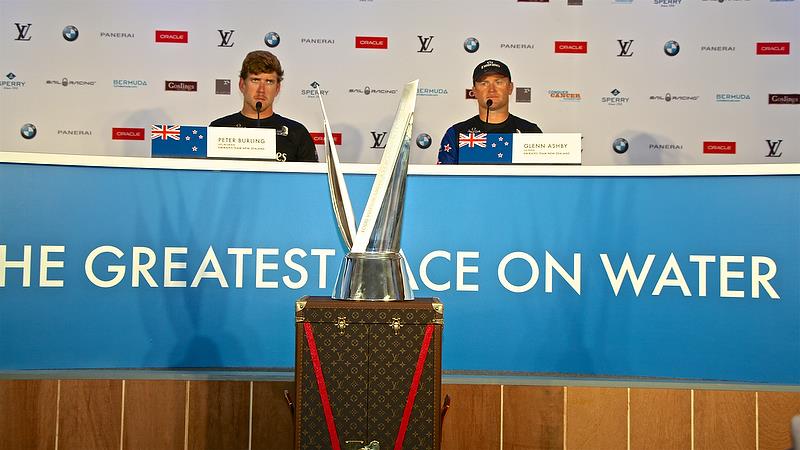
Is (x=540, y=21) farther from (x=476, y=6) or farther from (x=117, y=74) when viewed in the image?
→ (x=117, y=74)

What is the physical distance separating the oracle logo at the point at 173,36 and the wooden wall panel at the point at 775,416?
4025mm

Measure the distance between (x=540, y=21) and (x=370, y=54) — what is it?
115 centimetres

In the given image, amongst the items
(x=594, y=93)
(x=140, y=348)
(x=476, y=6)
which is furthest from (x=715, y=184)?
(x=476, y=6)

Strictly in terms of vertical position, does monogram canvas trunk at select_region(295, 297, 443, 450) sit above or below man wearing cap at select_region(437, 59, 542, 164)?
below

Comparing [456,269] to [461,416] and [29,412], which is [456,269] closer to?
[461,416]

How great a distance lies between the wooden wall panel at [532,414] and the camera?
2109 mm

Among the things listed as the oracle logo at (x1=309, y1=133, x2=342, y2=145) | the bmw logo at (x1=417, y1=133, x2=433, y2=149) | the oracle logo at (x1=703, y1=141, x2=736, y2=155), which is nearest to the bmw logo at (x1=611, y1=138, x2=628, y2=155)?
the oracle logo at (x1=703, y1=141, x2=736, y2=155)

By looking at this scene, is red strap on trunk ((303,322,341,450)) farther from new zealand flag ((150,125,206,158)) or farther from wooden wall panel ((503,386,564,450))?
new zealand flag ((150,125,206,158))

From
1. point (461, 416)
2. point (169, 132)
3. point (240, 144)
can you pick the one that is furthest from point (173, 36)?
point (461, 416)

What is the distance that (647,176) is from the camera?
2238 mm

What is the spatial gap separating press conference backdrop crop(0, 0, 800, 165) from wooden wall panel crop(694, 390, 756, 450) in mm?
2786

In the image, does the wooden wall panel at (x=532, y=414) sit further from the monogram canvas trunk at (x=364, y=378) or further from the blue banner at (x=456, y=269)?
the monogram canvas trunk at (x=364, y=378)

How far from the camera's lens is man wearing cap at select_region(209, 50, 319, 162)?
3730 mm

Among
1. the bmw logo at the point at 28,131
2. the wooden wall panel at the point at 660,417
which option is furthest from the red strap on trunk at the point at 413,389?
the bmw logo at the point at 28,131
